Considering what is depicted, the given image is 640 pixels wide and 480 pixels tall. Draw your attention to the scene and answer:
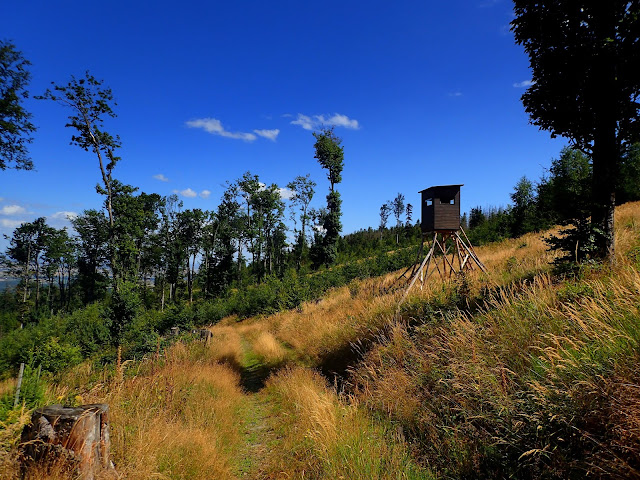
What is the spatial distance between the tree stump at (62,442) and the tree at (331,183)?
35.6 meters

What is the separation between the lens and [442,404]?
3600 mm

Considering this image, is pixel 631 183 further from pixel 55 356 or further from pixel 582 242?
pixel 55 356

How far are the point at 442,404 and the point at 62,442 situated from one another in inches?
156

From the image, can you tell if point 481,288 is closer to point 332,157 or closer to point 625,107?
point 625,107

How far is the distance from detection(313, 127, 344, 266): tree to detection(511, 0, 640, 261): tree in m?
30.7

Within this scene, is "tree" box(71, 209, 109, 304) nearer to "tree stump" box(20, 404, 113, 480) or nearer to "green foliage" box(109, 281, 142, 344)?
"green foliage" box(109, 281, 142, 344)

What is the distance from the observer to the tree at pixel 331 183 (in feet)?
118

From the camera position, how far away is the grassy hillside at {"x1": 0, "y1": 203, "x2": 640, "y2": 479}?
2.27m

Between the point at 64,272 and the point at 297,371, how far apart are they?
63854 mm

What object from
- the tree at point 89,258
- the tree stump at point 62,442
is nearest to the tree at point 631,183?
the tree stump at point 62,442

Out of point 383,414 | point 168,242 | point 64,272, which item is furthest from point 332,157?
point 64,272

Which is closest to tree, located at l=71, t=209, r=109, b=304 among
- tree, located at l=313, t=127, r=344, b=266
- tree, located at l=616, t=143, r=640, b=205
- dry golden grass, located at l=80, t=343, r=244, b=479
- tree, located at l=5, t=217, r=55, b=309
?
tree, located at l=5, t=217, r=55, b=309

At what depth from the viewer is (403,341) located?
18.1 ft

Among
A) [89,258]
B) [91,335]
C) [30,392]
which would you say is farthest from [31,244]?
[30,392]
